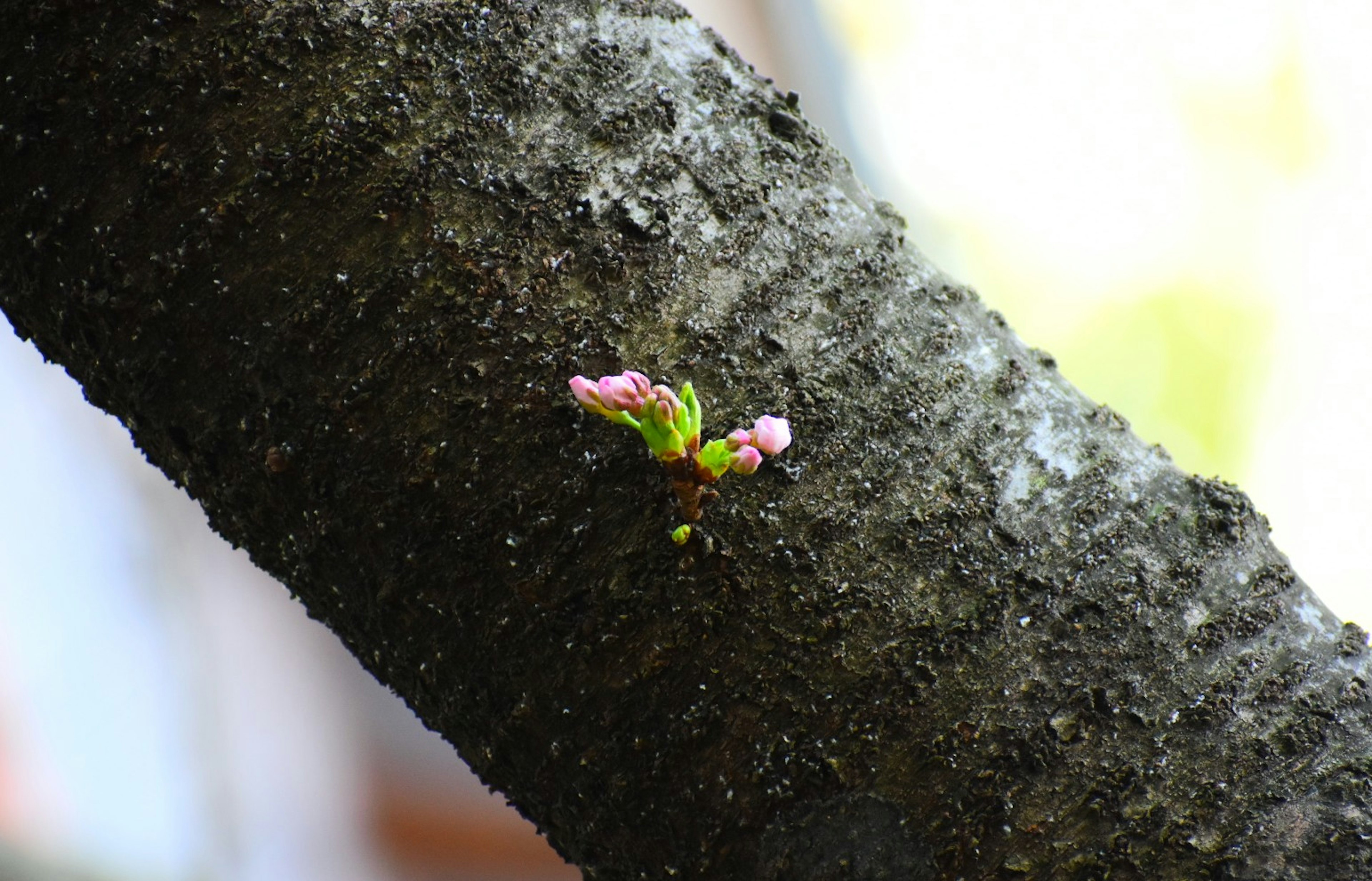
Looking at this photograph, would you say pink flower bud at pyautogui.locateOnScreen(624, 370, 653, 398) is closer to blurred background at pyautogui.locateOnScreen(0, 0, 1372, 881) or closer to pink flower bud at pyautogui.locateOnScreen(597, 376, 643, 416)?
pink flower bud at pyautogui.locateOnScreen(597, 376, 643, 416)

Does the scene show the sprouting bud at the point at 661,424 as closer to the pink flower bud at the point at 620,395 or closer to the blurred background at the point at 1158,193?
the pink flower bud at the point at 620,395

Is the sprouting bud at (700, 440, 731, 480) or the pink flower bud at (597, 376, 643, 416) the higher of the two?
the pink flower bud at (597, 376, 643, 416)

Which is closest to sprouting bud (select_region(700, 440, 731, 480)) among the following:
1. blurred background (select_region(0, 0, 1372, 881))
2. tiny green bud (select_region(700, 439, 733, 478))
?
tiny green bud (select_region(700, 439, 733, 478))

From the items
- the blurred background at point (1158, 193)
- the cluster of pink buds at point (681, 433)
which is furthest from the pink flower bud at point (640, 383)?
the blurred background at point (1158, 193)

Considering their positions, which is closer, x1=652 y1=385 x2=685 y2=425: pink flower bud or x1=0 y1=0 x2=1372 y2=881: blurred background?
x1=652 y1=385 x2=685 y2=425: pink flower bud

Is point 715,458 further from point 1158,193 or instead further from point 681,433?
point 1158,193

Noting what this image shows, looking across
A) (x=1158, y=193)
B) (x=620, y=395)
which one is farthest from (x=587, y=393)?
(x=1158, y=193)

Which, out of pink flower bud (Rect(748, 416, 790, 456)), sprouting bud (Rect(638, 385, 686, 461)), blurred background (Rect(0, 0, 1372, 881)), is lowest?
sprouting bud (Rect(638, 385, 686, 461))
